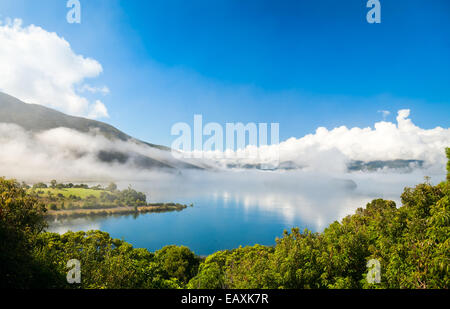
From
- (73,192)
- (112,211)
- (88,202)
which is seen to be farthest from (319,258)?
(73,192)

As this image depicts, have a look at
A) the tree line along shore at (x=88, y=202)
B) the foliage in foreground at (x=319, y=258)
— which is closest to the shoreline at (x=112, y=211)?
the tree line along shore at (x=88, y=202)

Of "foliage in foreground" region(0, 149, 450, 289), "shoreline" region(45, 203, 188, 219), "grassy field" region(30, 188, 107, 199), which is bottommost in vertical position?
"shoreline" region(45, 203, 188, 219)

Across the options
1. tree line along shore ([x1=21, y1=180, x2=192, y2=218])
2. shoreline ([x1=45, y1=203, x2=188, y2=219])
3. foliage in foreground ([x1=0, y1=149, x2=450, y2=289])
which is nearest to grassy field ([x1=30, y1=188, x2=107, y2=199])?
tree line along shore ([x1=21, y1=180, x2=192, y2=218])

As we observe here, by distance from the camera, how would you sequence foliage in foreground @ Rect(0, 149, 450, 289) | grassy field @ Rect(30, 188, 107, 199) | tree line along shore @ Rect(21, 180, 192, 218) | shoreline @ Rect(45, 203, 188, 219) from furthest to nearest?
grassy field @ Rect(30, 188, 107, 199) → tree line along shore @ Rect(21, 180, 192, 218) → shoreline @ Rect(45, 203, 188, 219) → foliage in foreground @ Rect(0, 149, 450, 289)

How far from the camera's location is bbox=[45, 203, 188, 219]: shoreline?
115769 mm

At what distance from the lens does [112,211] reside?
13738 cm

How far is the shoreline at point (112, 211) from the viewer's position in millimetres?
115769

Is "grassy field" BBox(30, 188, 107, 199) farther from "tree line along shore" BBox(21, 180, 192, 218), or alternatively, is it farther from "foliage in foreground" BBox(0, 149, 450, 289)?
"foliage in foreground" BBox(0, 149, 450, 289)

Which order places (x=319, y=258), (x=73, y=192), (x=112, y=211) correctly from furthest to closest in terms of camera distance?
(x=73, y=192) < (x=112, y=211) < (x=319, y=258)

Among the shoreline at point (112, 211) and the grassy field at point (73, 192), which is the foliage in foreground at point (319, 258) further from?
the grassy field at point (73, 192)

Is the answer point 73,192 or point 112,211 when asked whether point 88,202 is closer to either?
point 112,211

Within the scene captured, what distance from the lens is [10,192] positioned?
10.7m

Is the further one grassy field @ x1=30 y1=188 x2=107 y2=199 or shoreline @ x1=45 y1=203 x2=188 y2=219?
grassy field @ x1=30 y1=188 x2=107 y2=199
